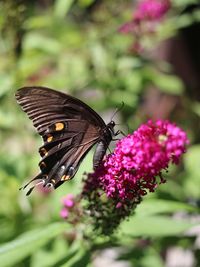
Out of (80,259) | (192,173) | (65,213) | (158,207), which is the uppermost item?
(192,173)

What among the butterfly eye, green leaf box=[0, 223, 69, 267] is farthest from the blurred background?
the butterfly eye

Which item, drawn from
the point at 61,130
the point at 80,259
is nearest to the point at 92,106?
the point at 61,130

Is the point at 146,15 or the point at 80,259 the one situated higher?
the point at 146,15

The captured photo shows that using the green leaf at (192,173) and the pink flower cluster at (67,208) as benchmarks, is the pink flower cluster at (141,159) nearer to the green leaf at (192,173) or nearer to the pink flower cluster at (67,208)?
the pink flower cluster at (67,208)

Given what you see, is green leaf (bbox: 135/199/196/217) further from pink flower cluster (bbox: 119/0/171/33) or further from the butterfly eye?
pink flower cluster (bbox: 119/0/171/33)

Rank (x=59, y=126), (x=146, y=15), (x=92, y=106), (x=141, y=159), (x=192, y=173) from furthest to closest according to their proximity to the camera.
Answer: (x=146, y=15), (x=192, y=173), (x=92, y=106), (x=59, y=126), (x=141, y=159)

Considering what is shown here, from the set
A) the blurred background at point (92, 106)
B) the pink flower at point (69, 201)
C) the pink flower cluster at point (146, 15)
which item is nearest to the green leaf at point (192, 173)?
the blurred background at point (92, 106)

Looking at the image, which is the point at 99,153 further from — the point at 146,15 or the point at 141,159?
the point at 146,15

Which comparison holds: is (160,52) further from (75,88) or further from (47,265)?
(47,265)
